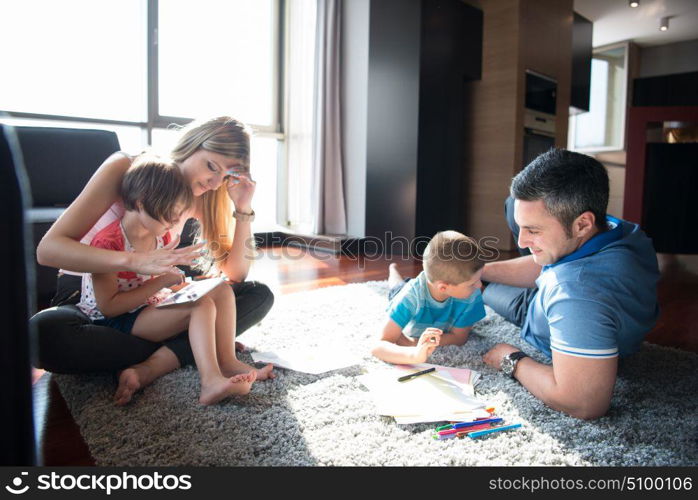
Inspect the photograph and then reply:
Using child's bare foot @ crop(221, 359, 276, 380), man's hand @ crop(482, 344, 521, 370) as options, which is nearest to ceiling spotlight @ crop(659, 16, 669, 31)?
man's hand @ crop(482, 344, 521, 370)

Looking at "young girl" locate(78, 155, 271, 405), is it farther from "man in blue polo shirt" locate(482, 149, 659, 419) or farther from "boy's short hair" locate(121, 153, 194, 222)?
"man in blue polo shirt" locate(482, 149, 659, 419)

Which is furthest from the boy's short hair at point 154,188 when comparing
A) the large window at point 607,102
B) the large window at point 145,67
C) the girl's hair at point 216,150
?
the large window at point 607,102

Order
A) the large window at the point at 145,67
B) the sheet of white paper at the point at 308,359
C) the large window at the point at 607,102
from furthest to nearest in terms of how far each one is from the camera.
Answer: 1. the large window at the point at 607,102
2. the large window at the point at 145,67
3. the sheet of white paper at the point at 308,359

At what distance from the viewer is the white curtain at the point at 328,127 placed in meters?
4.07

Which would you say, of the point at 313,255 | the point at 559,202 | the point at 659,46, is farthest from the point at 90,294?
the point at 659,46

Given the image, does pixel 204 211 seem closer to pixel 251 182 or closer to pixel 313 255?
pixel 251 182

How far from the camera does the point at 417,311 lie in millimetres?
1548

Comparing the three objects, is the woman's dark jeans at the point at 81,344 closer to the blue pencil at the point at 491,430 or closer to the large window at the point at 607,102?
the blue pencil at the point at 491,430

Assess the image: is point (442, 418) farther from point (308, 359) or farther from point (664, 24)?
point (664, 24)

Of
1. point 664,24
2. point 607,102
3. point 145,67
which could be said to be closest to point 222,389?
point 145,67

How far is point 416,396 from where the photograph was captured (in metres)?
1.23

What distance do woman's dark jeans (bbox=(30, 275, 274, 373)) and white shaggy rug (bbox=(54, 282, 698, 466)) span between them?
7cm

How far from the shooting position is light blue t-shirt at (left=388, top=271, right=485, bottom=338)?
1.55 meters

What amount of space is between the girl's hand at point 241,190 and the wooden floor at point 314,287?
2.34 ft
